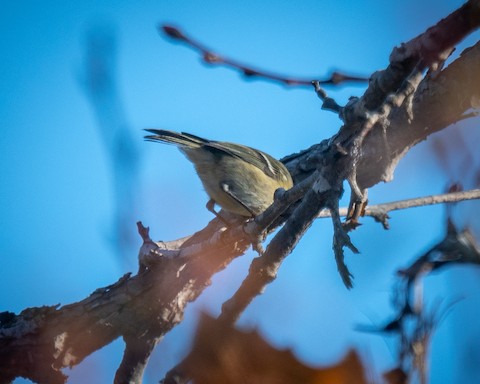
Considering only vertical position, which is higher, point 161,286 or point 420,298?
point 161,286

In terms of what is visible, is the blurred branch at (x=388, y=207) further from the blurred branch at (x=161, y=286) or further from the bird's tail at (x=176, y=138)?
the bird's tail at (x=176, y=138)

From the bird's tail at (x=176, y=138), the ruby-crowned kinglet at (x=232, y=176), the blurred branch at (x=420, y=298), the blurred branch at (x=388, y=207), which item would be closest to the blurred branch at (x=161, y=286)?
the blurred branch at (x=388, y=207)

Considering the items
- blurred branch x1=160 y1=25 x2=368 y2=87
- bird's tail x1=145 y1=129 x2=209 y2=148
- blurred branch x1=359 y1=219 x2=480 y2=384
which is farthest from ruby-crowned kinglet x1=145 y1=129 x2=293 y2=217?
blurred branch x1=359 y1=219 x2=480 y2=384

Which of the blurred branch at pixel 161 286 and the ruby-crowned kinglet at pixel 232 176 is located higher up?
the ruby-crowned kinglet at pixel 232 176

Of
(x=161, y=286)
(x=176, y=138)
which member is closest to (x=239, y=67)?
(x=161, y=286)

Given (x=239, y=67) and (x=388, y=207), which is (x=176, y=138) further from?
(x=239, y=67)

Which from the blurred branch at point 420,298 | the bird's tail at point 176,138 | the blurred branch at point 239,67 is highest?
the bird's tail at point 176,138

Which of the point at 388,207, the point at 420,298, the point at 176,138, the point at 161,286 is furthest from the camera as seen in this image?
the point at 176,138

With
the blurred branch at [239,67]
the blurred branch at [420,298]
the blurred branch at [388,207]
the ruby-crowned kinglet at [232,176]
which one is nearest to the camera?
the blurred branch at [420,298]

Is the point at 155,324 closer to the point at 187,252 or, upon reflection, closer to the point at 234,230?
the point at 187,252
